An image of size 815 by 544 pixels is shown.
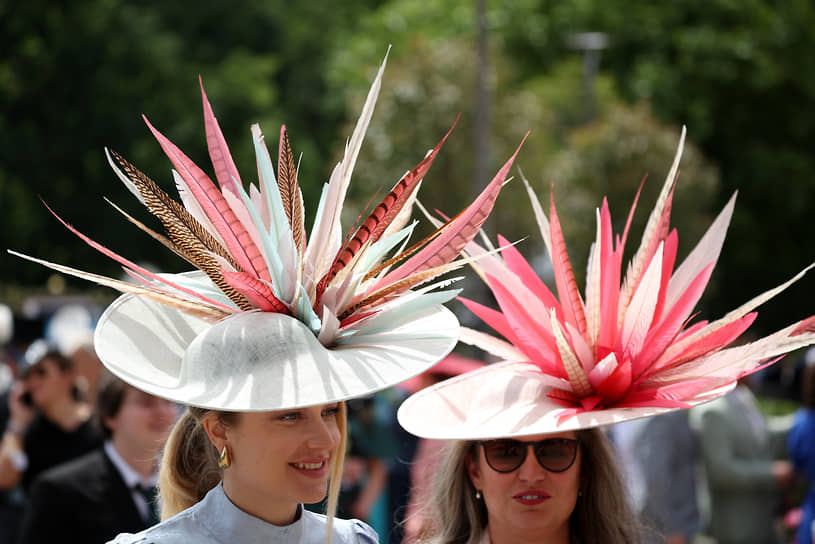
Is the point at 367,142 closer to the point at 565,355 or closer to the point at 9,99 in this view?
the point at 9,99

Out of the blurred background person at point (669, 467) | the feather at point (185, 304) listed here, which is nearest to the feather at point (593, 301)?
the feather at point (185, 304)

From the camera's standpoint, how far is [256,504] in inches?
105

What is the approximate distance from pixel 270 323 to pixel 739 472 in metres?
5.40

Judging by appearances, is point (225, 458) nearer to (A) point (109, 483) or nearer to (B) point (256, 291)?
(B) point (256, 291)

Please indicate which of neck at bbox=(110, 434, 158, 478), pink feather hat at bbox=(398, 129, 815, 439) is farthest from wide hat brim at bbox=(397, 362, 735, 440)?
neck at bbox=(110, 434, 158, 478)

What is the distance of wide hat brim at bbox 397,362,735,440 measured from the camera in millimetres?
3061

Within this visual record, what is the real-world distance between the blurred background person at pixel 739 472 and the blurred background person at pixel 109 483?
370cm

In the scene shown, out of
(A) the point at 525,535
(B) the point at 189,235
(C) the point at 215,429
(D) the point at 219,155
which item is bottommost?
(A) the point at 525,535

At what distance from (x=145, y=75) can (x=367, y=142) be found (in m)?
7.56

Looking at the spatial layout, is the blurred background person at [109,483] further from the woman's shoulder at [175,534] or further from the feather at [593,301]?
the feather at [593,301]

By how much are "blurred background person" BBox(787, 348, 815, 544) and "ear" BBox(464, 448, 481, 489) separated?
4077mm

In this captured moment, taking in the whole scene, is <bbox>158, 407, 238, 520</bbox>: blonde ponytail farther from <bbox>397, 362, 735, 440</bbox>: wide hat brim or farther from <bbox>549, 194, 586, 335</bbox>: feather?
<bbox>549, 194, 586, 335</bbox>: feather

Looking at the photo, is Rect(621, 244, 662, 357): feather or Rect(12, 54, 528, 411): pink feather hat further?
Rect(621, 244, 662, 357): feather

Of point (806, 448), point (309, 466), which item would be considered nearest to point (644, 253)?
point (309, 466)
